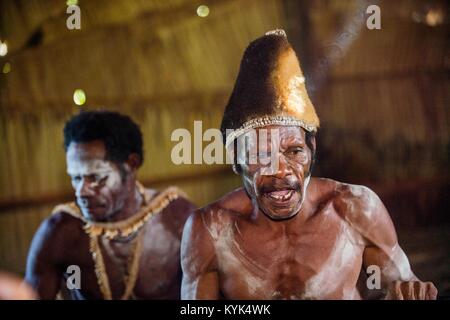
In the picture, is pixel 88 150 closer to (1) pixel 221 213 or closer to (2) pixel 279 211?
(1) pixel 221 213

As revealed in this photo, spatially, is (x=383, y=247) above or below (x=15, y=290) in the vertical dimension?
above

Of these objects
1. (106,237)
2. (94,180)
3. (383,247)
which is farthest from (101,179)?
(383,247)

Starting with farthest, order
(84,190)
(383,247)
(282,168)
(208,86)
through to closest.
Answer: (208,86)
(84,190)
(383,247)
(282,168)

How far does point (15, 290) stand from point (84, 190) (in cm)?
57

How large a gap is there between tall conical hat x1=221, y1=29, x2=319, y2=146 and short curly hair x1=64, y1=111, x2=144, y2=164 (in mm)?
648

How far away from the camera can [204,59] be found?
3184 millimetres

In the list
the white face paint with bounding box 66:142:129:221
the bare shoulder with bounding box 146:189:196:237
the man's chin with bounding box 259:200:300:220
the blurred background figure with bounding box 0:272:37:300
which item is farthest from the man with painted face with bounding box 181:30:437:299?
the blurred background figure with bounding box 0:272:37:300

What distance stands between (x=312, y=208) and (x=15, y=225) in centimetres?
151

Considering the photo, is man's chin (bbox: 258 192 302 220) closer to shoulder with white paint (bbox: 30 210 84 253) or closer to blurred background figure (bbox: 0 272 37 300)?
shoulder with white paint (bbox: 30 210 84 253)

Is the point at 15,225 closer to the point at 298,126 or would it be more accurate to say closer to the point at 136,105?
the point at 136,105

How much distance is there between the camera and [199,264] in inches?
102

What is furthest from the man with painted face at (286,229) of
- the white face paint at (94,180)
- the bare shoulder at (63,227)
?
the bare shoulder at (63,227)

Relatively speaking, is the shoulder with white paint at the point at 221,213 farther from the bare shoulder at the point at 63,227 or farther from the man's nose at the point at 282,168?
the bare shoulder at the point at 63,227
